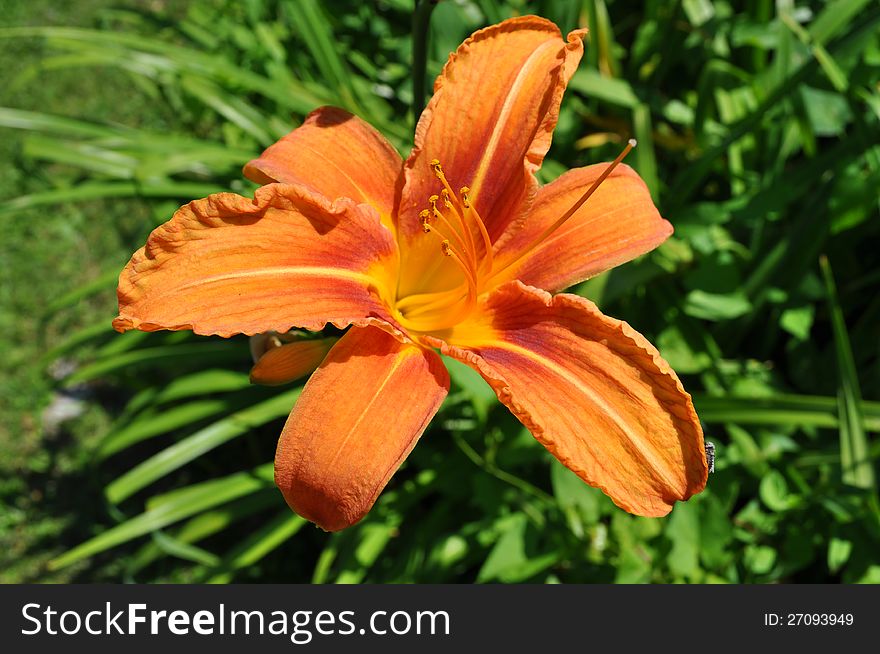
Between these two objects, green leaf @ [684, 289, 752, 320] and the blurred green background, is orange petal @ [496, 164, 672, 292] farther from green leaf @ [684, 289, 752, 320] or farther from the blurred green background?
green leaf @ [684, 289, 752, 320]

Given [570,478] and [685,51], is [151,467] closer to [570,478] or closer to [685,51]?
[570,478]

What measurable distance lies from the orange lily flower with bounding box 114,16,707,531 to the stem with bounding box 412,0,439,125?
9cm

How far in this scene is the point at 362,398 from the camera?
1.18 meters

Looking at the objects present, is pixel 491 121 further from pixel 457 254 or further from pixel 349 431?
pixel 349 431

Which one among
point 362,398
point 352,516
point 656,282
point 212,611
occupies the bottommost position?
point 212,611

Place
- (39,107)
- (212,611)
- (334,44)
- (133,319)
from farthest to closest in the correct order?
(39,107), (334,44), (212,611), (133,319)

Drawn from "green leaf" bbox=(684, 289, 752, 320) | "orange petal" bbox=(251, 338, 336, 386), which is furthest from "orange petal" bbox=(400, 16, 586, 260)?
"green leaf" bbox=(684, 289, 752, 320)

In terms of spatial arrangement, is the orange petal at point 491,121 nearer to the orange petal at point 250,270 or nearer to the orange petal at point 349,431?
the orange petal at point 250,270

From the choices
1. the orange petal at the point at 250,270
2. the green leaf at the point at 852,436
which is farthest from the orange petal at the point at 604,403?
the green leaf at the point at 852,436

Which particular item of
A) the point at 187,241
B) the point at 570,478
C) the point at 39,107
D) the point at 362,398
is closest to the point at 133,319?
the point at 187,241

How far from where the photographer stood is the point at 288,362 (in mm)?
1280

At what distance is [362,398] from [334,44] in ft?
5.78

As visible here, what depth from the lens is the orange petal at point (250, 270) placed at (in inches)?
43.9

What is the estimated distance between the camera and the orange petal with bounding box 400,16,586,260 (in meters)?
1.38
